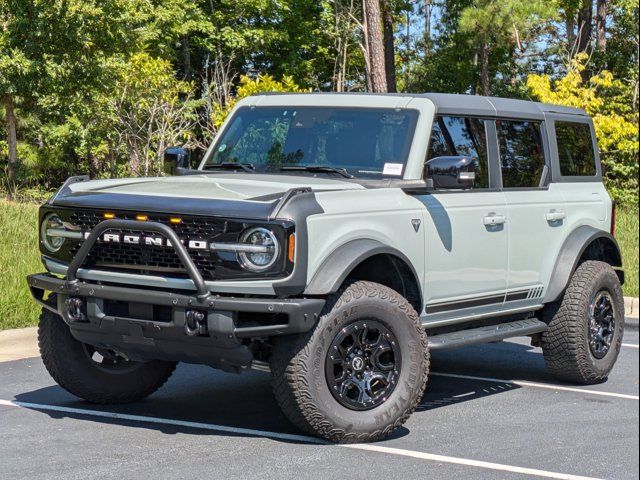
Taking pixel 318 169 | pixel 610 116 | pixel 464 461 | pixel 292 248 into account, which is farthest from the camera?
pixel 610 116

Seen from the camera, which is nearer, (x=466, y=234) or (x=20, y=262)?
(x=466, y=234)

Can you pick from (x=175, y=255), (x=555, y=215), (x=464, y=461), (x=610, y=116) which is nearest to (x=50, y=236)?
(x=175, y=255)

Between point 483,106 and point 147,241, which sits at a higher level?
point 483,106

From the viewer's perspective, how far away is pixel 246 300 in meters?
5.79

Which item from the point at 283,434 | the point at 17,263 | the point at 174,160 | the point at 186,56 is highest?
the point at 186,56

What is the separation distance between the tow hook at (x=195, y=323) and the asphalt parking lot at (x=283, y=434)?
2.15 feet

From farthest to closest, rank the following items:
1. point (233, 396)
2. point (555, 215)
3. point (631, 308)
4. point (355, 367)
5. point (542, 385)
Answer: point (631, 308) < point (542, 385) < point (555, 215) < point (233, 396) < point (355, 367)

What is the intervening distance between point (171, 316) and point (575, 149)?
4.21 metres

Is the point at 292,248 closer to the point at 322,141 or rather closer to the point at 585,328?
the point at 322,141

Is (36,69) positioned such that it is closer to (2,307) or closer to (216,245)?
(2,307)

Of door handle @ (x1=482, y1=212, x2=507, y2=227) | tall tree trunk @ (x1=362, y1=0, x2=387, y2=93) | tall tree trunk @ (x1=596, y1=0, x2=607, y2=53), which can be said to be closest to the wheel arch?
door handle @ (x1=482, y1=212, x2=507, y2=227)

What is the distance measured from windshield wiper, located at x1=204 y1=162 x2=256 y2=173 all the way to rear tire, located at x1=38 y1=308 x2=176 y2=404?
4.55 ft

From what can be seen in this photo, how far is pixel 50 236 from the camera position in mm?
6715

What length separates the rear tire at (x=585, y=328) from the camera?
8.13 meters
